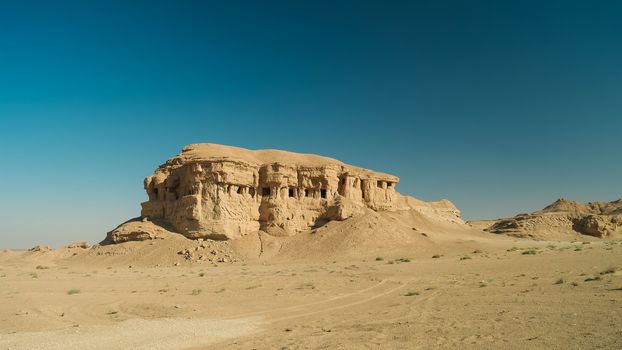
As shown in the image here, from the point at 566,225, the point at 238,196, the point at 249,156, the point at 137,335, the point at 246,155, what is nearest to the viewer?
the point at 137,335

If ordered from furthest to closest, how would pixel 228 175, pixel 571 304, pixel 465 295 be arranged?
1. pixel 228 175
2. pixel 465 295
3. pixel 571 304

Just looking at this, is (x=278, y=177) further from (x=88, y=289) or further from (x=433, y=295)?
(x=433, y=295)

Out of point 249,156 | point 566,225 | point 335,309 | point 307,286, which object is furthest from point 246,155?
point 566,225

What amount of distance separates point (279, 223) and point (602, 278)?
2976 cm

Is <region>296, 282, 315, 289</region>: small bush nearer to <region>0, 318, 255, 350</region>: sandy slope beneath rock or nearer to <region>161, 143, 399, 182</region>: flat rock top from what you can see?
<region>0, 318, 255, 350</region>: sandy slope beneath rock

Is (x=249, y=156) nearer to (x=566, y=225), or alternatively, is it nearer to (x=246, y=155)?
(x=246, y=155)

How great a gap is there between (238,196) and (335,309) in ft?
91.9

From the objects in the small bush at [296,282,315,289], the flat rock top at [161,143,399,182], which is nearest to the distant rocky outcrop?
the flat rock top at [161,143,399,182]

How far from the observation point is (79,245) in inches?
A: 1668

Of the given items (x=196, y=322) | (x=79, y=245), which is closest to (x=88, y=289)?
Result: (x=196, y=322)

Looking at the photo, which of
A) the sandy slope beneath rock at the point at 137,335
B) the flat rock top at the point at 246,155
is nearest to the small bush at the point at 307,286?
the sandy slope beneath rock at the point at 137,335

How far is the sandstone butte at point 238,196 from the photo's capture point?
127ft

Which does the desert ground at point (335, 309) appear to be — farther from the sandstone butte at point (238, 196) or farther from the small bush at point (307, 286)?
the sandstone butte at point (238, 196)

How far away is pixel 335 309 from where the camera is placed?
13.8 meters
